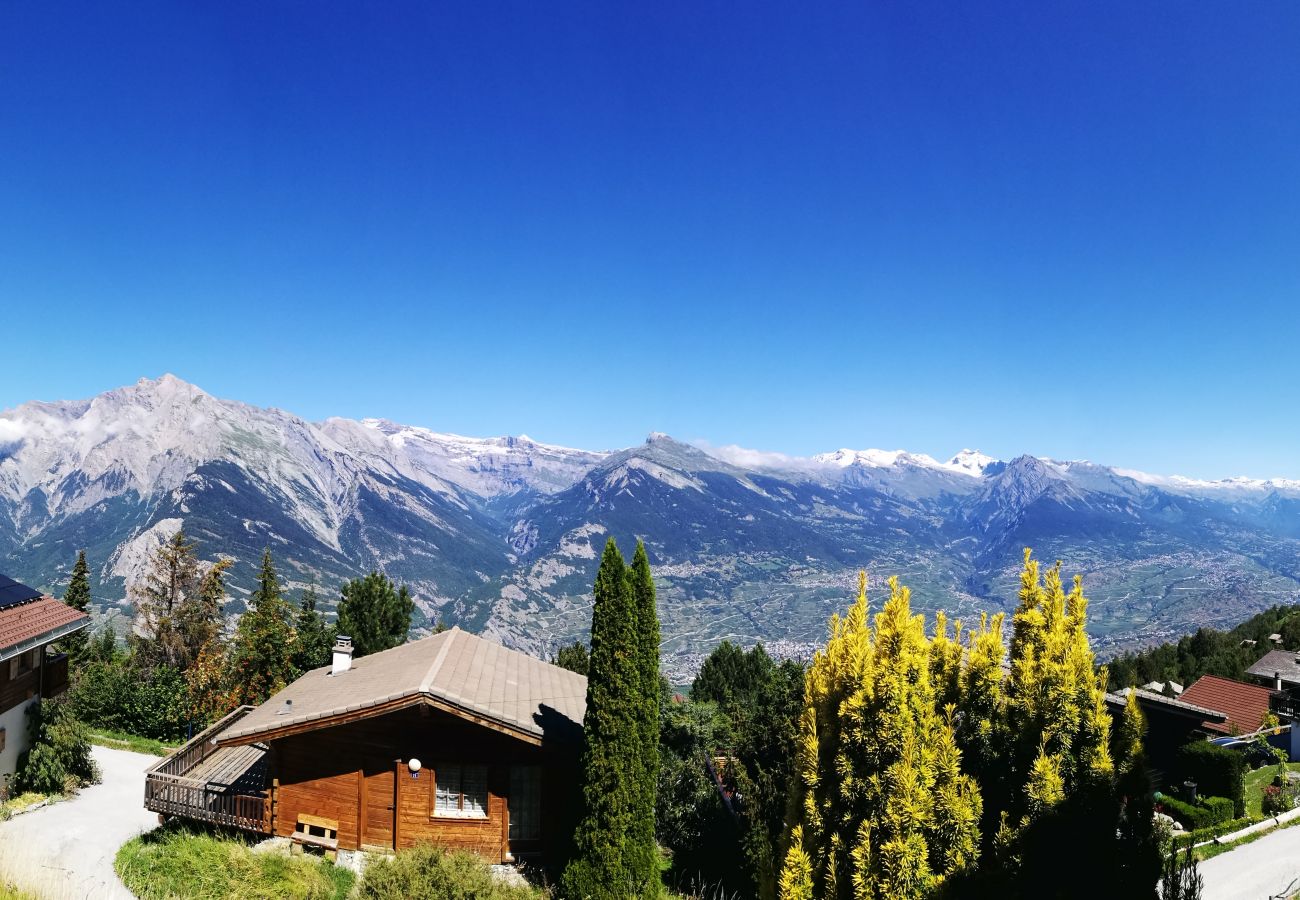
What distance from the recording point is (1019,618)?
9.23 metres

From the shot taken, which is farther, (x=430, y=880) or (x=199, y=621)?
(x=199, y=621)

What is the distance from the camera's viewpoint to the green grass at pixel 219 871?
14391mm

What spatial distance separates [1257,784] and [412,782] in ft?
101

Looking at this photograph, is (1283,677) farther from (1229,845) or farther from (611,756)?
(611,756)

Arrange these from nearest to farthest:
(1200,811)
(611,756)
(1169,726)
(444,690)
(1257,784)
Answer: (611,756)
(444,690)
(1200,811)
(1257,784)
(1169,726)

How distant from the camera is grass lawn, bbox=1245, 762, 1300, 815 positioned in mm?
25392

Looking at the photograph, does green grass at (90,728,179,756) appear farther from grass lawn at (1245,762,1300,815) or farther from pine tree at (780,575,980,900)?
grass lawn at (1245,762,1300,815)

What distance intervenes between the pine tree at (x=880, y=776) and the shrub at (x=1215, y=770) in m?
22.6

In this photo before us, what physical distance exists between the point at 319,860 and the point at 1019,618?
16.2 metres

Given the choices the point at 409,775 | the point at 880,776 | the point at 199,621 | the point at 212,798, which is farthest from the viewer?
the point at 199,621

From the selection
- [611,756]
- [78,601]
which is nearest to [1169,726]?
[611,756]

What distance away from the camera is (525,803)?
18359 mm

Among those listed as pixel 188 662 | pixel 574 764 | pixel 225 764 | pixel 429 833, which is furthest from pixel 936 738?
pixel 188 662

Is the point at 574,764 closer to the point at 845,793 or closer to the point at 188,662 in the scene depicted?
Result: the point at 845,793
